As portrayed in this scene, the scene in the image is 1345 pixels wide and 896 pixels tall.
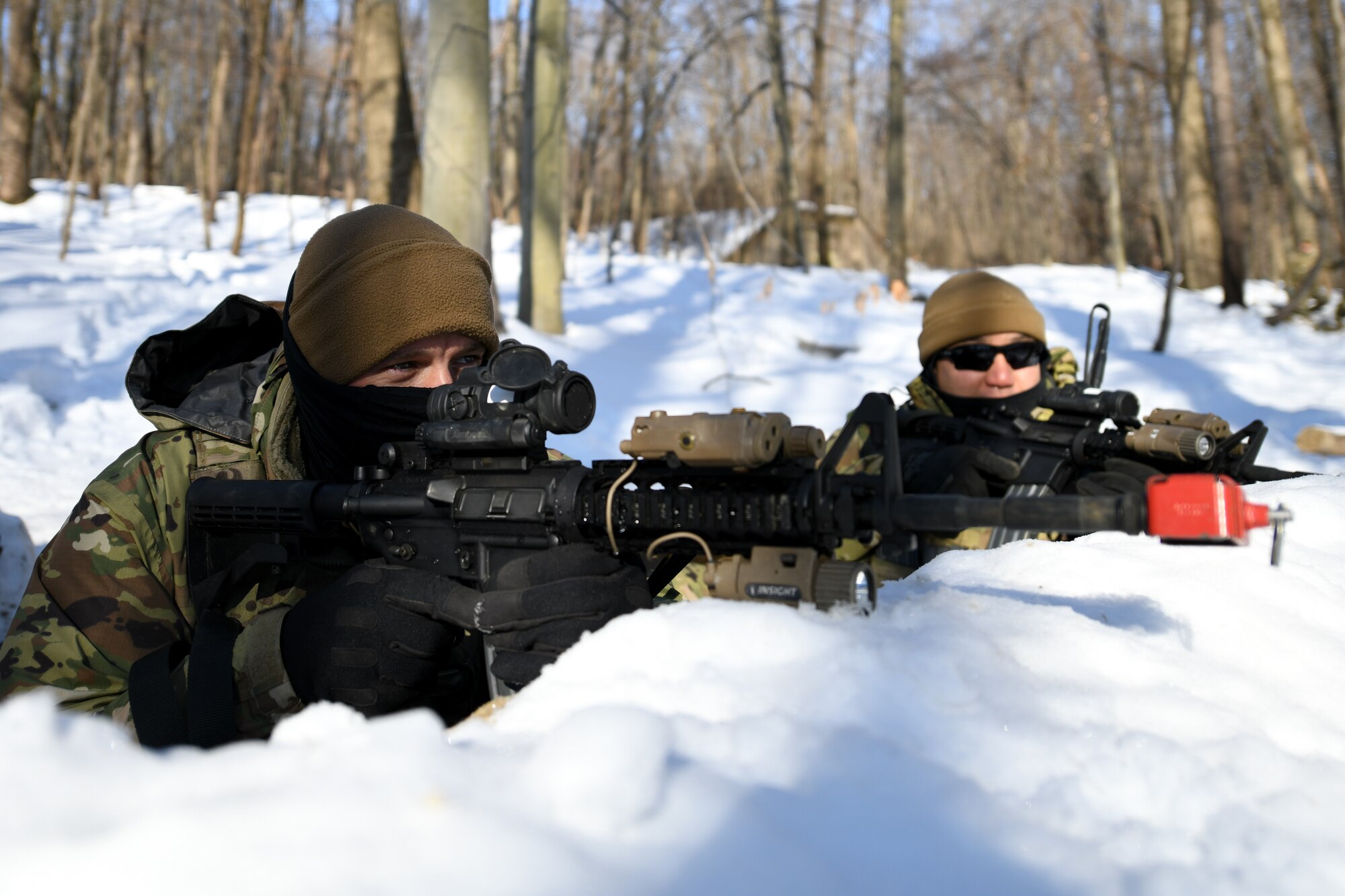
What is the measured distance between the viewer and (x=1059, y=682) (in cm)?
131

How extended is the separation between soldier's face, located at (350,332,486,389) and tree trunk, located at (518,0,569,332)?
668 centimetres

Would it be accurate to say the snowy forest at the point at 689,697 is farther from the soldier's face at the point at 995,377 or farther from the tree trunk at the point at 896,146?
the tree trunk at the point at 896,146

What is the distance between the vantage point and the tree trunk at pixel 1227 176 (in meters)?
14.8

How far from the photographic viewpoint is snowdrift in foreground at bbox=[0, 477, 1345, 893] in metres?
0.89

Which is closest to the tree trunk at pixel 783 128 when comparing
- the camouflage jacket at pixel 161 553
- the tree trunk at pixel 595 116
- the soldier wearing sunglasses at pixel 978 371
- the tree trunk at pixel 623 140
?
the tree trunk at pixel 623 140

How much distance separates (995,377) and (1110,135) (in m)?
19.3

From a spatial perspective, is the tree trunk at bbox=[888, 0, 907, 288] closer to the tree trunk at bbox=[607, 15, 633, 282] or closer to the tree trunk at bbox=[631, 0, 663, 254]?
the tree trunk at bbox=[631, 0, 663, 254]

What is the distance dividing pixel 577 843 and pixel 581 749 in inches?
4.3

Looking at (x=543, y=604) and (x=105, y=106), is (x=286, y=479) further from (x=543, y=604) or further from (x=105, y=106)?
(x=105, y=106)

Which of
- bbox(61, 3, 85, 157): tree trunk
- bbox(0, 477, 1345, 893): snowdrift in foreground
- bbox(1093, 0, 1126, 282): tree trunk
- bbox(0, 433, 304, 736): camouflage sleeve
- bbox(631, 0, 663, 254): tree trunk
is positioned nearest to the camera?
bbox(0, 477, 1345, 893): snowdrift in foreground

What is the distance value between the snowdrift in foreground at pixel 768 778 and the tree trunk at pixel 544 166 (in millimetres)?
7877

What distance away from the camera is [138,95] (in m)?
20.9

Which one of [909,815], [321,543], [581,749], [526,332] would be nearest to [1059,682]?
[909,815]

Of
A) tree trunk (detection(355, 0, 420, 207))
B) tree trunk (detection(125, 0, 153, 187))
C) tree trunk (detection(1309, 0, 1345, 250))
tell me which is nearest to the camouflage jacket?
tree trunk (detection(355, 0, 420, 207))
